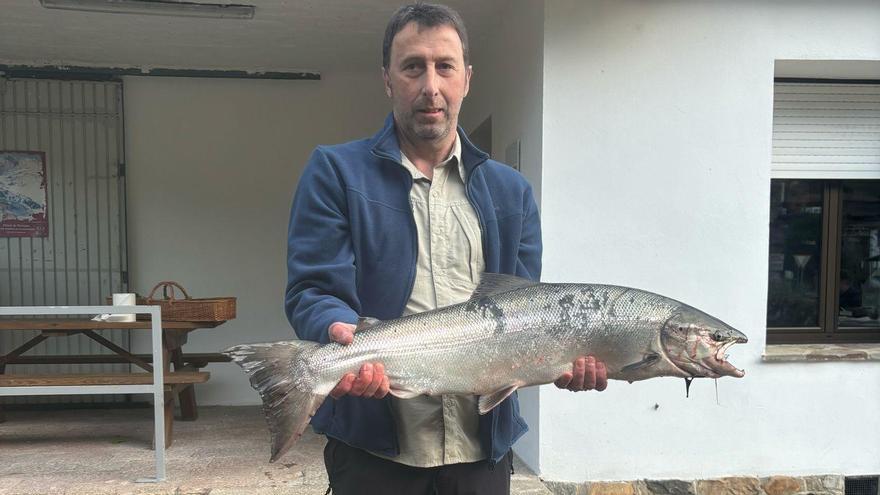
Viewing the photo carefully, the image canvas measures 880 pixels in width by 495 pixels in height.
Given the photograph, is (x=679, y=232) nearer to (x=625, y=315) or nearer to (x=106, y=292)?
(x=625, y=315)

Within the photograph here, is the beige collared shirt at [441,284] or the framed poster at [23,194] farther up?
the framed poster at [23,194]

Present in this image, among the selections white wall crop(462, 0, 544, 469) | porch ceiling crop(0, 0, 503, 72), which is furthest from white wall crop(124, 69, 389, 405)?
white wall crop(462, 0, 544, 469)

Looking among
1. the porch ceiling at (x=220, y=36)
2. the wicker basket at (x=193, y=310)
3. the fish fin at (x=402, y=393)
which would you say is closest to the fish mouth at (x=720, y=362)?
the fish fin at (x=402, y=393)

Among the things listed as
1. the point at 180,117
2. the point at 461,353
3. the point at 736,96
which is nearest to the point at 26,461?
the point at 180,117

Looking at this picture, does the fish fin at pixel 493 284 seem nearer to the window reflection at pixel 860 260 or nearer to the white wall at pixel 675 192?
the white wall at pixel 675 192

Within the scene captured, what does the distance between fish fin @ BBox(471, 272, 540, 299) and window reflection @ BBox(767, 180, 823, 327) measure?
3714mm

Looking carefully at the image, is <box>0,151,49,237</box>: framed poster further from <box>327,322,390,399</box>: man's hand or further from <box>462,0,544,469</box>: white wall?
<box>327,322,390,399</box>: man's hand

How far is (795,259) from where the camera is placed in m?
4.86

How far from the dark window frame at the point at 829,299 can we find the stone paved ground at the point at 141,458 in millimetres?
2511

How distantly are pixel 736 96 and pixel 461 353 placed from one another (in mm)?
3327

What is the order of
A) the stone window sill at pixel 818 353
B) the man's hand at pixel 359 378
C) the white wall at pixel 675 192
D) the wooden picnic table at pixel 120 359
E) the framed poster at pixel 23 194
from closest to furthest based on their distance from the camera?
1. the man's hand at pixel 359 378
2. the white wall at pixel 675 192
3. the stone window sill at pixel 818 353
4. the wooden picnic table at pixel 120 359
5. the framed poster at pixel 23 194

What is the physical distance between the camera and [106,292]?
20.7 ft

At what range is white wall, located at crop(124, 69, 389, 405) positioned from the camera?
6.36 m

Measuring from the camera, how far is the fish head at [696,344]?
2021 mm
